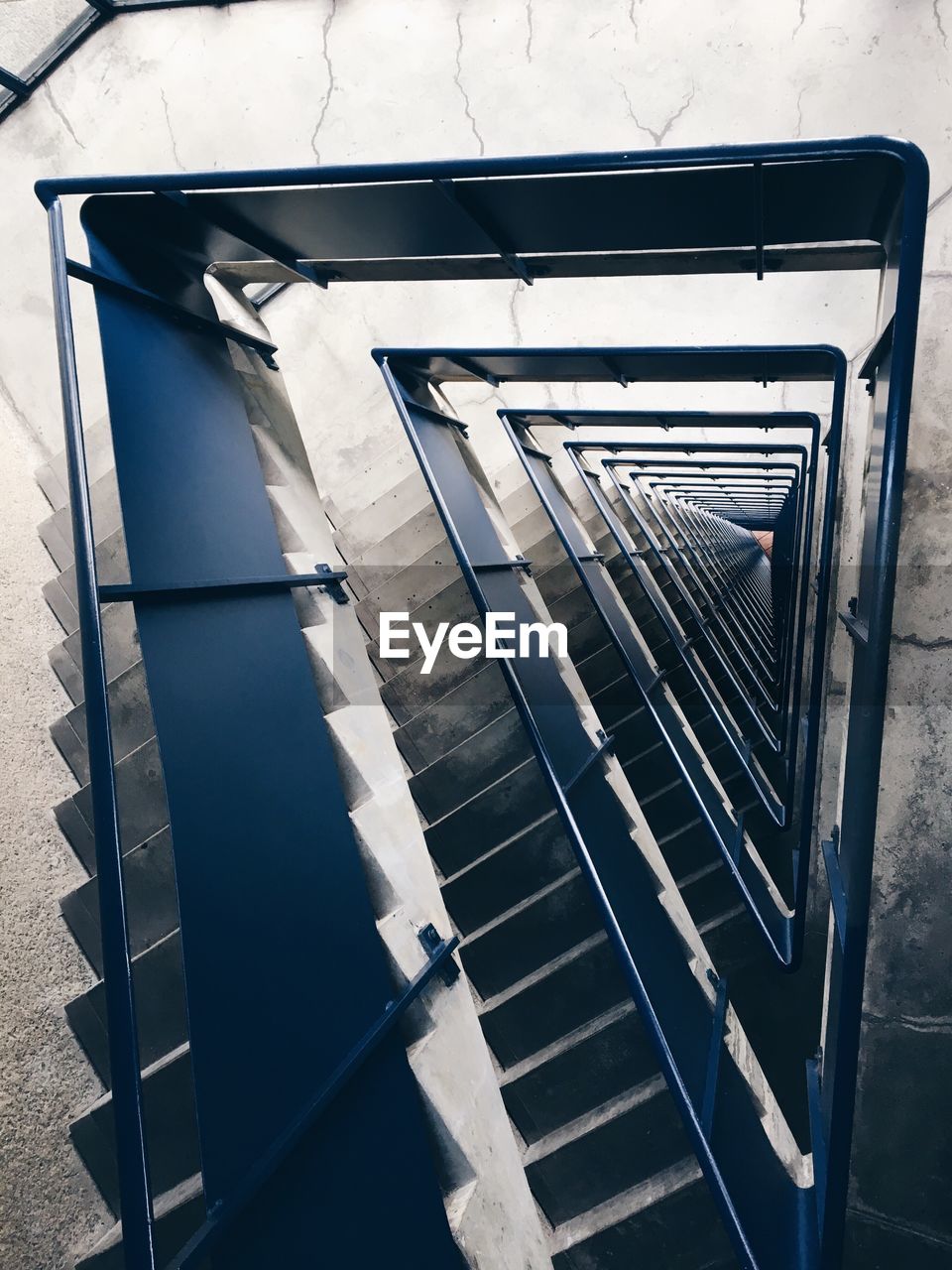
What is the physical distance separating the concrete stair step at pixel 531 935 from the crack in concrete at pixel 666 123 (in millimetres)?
5615

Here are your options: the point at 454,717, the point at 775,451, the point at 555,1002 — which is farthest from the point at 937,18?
the point at 555,1002

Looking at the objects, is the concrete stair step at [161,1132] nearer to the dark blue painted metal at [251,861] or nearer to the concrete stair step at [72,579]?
the dark blue painted metal at [251,861]

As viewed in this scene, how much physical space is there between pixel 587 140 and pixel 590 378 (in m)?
3.00

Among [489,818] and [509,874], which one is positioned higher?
[489,818]

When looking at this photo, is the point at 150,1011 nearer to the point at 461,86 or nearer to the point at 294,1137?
the point at 294,1137

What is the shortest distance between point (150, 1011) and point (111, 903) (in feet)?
4.51

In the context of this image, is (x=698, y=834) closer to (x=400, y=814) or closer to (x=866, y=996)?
(x=866, y=996)

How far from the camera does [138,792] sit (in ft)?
11.6

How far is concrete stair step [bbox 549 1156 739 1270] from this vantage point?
331 cm

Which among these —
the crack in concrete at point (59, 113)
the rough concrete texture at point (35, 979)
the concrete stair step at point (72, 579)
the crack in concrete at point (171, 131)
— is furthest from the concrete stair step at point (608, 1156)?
the crack in concrete at point (59, 113)

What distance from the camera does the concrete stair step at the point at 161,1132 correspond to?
2.55 m

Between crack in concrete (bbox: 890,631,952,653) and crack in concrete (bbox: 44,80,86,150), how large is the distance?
8.12m

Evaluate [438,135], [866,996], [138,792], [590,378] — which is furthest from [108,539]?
[438,135]

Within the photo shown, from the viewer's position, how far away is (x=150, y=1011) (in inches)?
114
